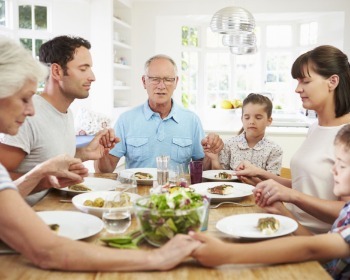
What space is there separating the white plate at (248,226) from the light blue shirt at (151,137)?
1.42m

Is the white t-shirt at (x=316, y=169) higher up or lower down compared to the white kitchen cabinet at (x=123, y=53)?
lower down

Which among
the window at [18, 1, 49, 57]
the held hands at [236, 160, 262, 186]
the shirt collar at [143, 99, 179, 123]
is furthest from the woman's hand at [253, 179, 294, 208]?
the window at [18, 1, 49, 57]

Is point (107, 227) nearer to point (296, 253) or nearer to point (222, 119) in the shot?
A: point (296, 253)

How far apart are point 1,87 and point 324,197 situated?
137cm

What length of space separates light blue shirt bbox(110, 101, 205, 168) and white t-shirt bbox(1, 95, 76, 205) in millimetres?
562

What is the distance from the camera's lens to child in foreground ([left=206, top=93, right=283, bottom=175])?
303 cm

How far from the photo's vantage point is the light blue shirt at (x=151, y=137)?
9.86 ft

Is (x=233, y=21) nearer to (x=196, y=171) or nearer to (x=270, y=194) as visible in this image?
(x=196, y=171)

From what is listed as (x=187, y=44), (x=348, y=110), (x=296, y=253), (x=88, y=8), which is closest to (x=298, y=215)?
(x=348, y=110)

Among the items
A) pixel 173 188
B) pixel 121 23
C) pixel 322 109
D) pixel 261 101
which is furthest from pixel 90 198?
pixel 121 23

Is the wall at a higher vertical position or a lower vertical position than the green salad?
higher

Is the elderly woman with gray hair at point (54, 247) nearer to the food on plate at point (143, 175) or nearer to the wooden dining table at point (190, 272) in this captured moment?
the wooden dining table at point (190, 272)

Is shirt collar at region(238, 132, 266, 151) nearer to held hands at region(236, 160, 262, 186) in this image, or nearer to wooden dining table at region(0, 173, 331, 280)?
held hands at region(236, 160, 262, 186)

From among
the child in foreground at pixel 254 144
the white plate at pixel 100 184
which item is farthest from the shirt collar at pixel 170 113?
the white plate at pixel 100 184
